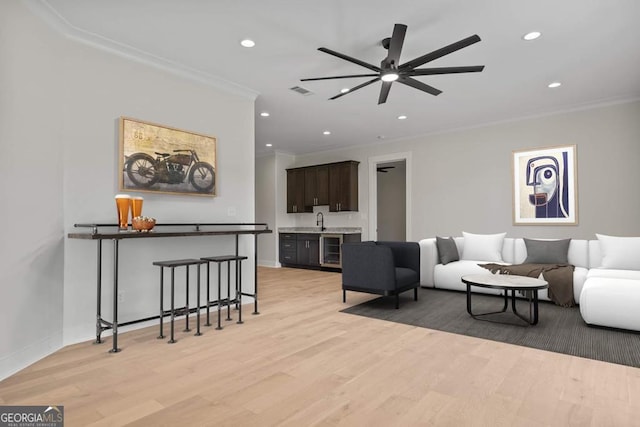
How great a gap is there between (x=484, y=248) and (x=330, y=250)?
3.17m

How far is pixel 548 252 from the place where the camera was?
4.87m

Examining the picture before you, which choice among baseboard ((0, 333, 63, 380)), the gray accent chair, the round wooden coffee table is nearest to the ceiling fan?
the gray accent chair

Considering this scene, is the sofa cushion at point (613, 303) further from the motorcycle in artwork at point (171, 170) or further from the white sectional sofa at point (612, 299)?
the motorcycle in artwork at point (171, 170)

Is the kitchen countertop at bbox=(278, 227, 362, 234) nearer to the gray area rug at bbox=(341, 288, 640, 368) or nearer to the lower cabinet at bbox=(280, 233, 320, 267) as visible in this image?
the lower cabinet at bbox=(280, 233, 320, 267)

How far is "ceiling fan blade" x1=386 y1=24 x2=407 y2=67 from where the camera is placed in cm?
268

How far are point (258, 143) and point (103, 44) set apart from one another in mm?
4416

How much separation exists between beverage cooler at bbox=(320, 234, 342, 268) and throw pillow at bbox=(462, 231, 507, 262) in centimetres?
266

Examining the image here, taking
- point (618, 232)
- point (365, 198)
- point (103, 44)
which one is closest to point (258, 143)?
point (365, 198)

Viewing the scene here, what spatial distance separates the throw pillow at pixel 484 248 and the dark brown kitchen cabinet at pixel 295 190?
13.2 feet

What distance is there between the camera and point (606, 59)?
12.6 ft

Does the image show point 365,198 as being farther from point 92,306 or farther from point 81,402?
point 81,402

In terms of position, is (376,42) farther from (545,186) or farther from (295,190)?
(295,190)

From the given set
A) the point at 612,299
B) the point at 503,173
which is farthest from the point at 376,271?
the point at 503,173

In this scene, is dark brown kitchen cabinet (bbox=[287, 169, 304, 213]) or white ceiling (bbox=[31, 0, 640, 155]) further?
dark brown kitchen cabinet (bbox=[287, 169, 304, 213])
